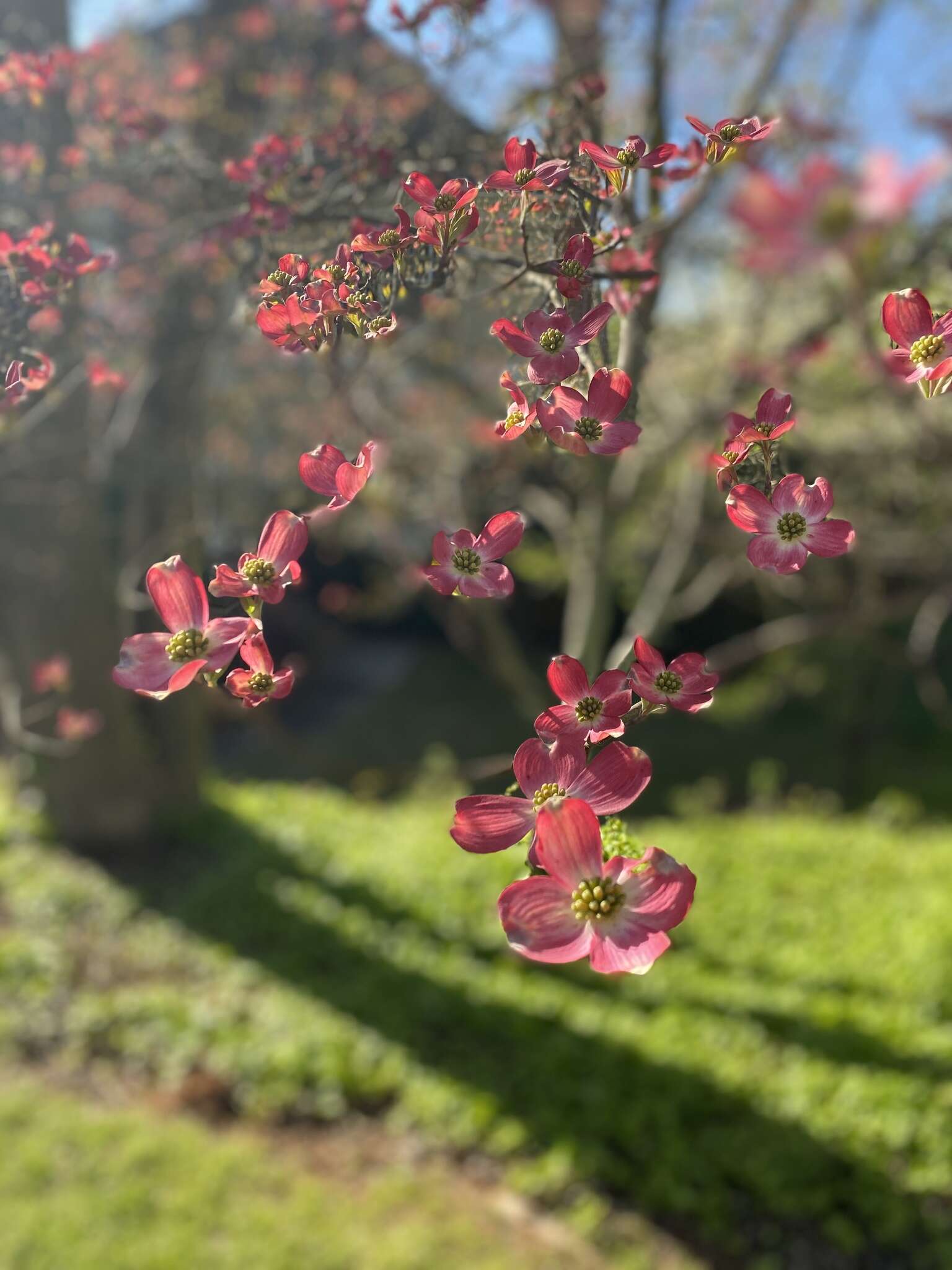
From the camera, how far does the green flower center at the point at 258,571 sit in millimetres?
792

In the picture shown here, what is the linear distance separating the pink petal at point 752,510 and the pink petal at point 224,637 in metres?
0.41

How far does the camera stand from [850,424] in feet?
20.4

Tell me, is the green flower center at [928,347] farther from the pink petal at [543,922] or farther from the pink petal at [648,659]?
the pink petal at [543,922]

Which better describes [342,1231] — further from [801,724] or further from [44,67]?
[801,724]

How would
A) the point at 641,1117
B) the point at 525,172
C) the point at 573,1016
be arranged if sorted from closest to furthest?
1. the point at 525,172
2. the point at 641,1117
3. the point at 573,1016

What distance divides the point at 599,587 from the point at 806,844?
8.23ft

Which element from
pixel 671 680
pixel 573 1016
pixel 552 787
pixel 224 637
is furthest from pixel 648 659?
pixel 573 1016

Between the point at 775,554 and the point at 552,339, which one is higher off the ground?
the point at 552,339

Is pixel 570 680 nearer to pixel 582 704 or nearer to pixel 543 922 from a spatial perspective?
pixel 582 704

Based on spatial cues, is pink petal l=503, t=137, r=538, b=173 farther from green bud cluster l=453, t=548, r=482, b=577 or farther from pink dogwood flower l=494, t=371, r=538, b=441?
green bud cluster l=453, t=548, r=482, b=577

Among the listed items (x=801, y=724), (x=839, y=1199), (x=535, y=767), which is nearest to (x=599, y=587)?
(x=839, y=1199)

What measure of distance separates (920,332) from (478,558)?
432 millimetres

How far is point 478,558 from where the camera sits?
2.76 feet

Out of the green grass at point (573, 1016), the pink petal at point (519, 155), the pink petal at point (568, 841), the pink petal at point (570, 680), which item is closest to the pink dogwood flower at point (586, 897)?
the pink petal at point (568, 841)
